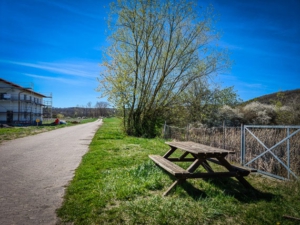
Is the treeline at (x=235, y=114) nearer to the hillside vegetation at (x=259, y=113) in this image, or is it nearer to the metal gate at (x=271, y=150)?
the hillside vegetation at (x=259, y=113)

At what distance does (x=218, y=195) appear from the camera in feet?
13.7

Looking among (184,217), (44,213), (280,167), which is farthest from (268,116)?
(44,213)

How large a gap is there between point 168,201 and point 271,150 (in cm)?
414

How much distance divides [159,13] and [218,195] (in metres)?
13.4

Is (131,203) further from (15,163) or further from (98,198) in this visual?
(15,163)

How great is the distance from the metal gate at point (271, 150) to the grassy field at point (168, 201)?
58 centimetres

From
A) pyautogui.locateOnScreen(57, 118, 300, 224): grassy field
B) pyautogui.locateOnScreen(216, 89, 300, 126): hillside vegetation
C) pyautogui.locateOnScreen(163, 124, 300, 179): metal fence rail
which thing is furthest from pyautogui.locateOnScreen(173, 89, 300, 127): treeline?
pyautogui.locateOnScreen(57, 118, 300, 224): grassy field

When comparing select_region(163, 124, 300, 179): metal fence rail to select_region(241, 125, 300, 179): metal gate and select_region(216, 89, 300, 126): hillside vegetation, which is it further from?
select_region(216, 89, 300, 126): hillside vegetation

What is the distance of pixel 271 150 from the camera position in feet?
20.3

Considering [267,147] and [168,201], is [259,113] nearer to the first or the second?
[267,147]

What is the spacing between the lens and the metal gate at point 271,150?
18.1 feet

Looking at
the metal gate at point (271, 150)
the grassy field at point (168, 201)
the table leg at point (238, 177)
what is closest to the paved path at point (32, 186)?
the grassy field at point (168, 201)

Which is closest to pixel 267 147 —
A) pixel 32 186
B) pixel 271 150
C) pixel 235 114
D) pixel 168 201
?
pixel 271 150

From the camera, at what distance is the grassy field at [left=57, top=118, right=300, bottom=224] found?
10.6 ft
